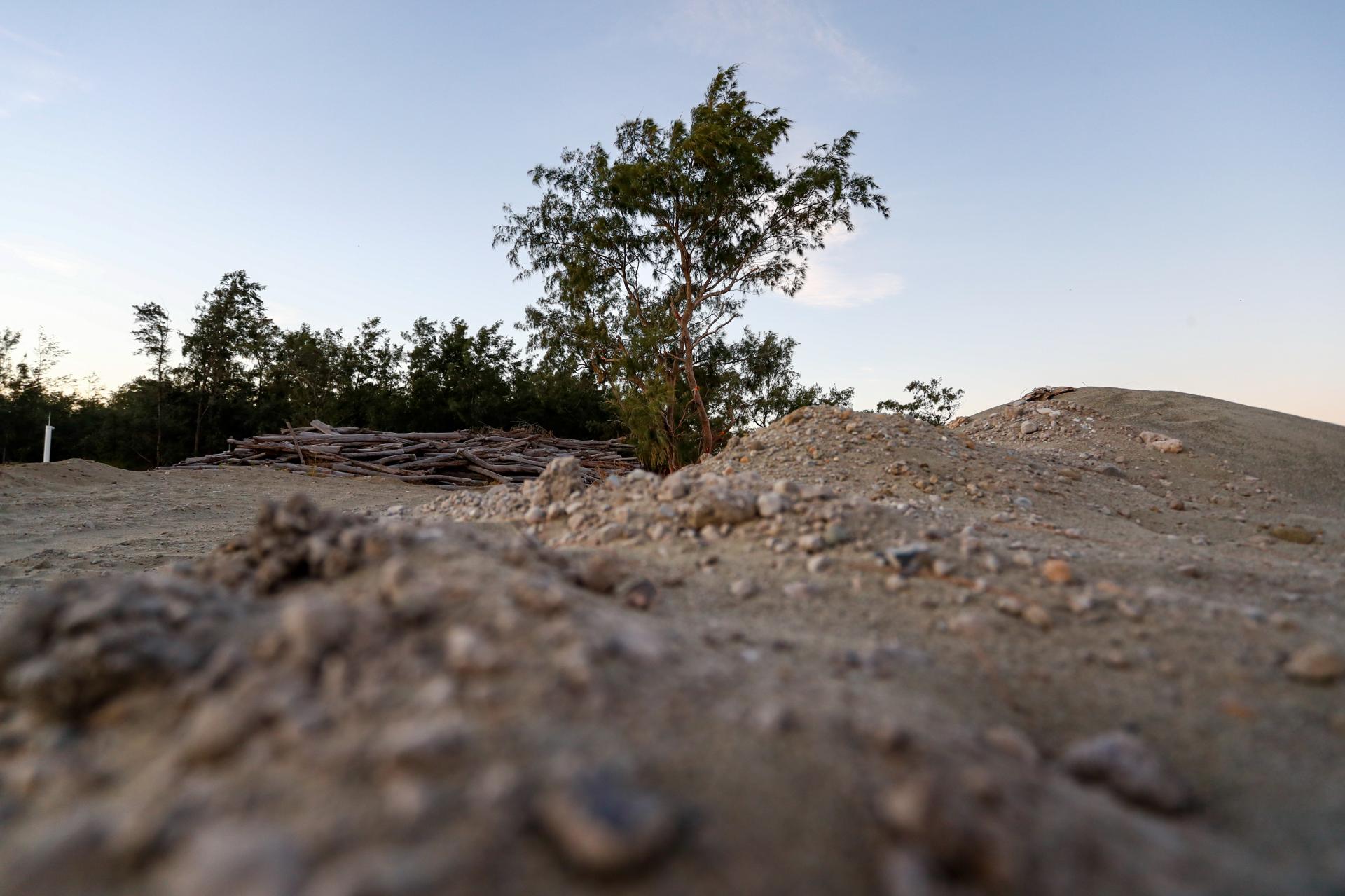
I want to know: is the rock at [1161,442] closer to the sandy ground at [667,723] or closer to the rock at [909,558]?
the sandy ground at [667,723]

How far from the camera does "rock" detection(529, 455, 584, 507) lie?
3.85m

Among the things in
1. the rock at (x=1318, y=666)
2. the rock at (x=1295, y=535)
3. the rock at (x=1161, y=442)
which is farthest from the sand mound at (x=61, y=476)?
the rock at (x=1161, y=442)

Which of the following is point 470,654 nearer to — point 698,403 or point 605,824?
point 605,824

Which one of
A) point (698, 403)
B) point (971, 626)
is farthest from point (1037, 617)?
point (698, 403)

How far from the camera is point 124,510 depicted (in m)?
7.11

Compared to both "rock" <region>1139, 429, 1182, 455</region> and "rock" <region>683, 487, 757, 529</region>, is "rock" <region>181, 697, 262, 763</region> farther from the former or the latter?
"rock" <region>1139, 429, 1182, 455</region>

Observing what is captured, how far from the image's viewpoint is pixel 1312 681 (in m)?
1.73

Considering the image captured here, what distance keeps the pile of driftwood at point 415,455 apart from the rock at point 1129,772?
9099mm

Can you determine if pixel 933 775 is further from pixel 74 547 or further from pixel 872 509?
pixel 74 547

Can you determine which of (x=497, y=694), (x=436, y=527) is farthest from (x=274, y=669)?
(x=436, y=527)

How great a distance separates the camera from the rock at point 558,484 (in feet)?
12.6

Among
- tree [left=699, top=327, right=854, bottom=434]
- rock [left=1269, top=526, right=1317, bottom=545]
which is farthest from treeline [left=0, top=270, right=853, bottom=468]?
rock [left=1269, top=526, right=1317, bottom=545]

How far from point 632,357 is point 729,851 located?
398 inches

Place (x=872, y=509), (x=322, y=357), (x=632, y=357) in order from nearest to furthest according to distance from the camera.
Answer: (x=872, y=509) → (x=632, y=357) → (x=322, y=357)
